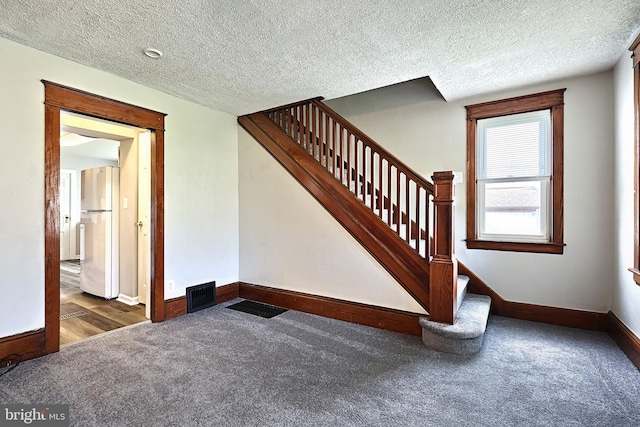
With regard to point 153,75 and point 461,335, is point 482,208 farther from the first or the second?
point 153,75

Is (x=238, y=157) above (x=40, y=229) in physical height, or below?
above

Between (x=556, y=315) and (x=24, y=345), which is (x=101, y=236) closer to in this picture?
(x=24, y=345)

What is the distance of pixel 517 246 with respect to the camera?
3197mm

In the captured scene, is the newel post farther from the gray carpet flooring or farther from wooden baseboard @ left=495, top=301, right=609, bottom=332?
wooden baseboard @ left=495, top=301, right=609, bottom=332

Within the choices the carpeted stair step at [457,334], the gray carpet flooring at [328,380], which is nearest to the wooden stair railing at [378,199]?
the carpeted stair step at [457,334]

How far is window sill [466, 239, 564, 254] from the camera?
304 centimetres

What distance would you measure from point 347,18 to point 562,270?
9.85 feet

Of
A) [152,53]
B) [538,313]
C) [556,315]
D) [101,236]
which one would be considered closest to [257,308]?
[101,236]

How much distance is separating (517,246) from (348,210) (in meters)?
1.78

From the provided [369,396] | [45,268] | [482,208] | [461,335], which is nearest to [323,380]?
[369,396]

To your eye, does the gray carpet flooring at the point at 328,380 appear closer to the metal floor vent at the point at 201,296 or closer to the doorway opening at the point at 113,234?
the metal floor vent at the point at 201,296

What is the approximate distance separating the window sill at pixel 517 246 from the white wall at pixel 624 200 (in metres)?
0.43

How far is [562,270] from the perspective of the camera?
3014mm

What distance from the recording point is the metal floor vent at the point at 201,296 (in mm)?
3410
